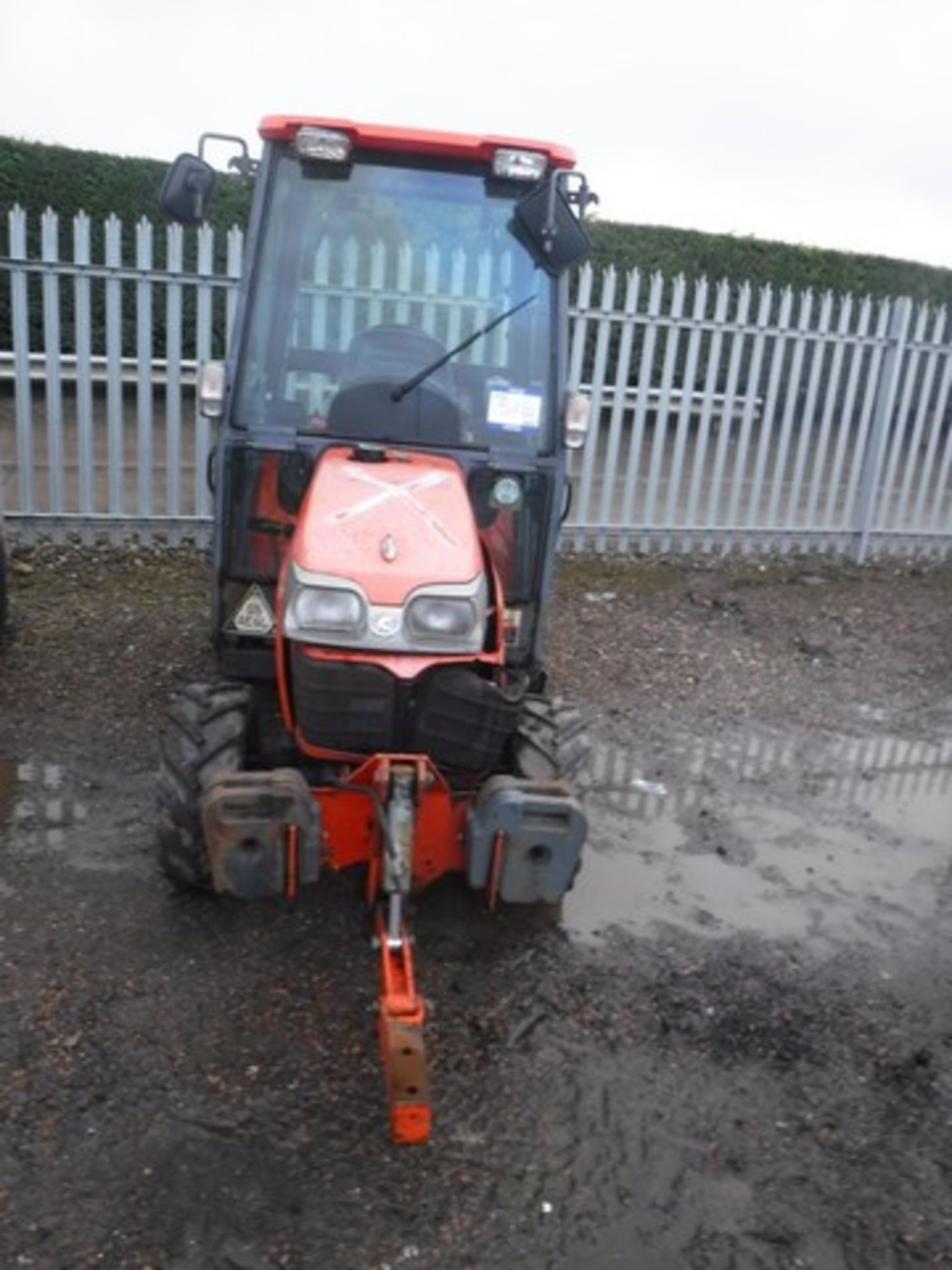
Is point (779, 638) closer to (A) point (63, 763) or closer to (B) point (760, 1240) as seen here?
(A) point (63, 763)

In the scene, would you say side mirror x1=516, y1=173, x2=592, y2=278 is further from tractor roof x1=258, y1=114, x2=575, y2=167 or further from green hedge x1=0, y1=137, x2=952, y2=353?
green hedge x1=0, y1=137, x2=952, y2=353

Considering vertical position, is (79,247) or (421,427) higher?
(79,247)

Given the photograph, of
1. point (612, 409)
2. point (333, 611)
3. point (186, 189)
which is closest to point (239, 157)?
point (186, 189)

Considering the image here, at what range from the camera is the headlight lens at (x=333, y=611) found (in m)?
3.33

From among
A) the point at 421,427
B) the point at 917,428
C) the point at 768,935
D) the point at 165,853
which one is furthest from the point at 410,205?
the point at 917,428

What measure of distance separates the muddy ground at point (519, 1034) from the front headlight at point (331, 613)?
1.15 m

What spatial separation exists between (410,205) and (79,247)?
3.40 m

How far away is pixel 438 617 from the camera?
3383mm

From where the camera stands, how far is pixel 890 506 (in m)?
10.2

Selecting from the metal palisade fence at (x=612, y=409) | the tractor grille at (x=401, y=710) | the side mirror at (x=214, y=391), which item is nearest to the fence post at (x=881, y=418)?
the metal palisade fence at (x=612, y=409)

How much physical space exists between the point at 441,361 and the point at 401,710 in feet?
4.11

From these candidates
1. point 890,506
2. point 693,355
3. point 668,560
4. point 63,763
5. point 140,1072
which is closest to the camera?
point 140,1072

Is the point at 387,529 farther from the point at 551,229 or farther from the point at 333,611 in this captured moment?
the point at 551,229

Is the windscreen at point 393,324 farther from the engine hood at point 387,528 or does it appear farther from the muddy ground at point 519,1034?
the muddy ground at point 519,1034
